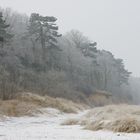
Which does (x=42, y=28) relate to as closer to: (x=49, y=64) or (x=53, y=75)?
(x=49, y=64)

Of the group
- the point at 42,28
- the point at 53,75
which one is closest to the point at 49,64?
the point at 42,28

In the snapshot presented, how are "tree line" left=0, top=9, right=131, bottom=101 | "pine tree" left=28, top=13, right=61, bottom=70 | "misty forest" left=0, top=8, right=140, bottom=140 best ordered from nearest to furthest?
"misty forest" left=0, top=8, right=140, bottom=140, "tree line" left=0, top=9, right=131, bottom=101, "pine tree" left=28, top=13, right=61, bottom=70

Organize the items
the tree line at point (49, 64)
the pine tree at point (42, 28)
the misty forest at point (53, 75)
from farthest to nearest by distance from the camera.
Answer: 1. the pine tree at point (42, 28)
2. the tree line at point (49, 64)
3. the misty forest at point (53, 75)

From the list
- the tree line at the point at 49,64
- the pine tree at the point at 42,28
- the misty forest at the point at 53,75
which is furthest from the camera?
the pine tree at the point at 42,28

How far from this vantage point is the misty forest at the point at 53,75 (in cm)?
2965

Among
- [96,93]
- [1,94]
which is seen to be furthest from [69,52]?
[1,94]

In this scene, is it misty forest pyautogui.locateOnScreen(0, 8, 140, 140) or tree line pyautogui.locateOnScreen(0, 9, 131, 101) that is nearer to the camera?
misty forest pyautogui.locateOnScreen(0, 8, 140, 140)

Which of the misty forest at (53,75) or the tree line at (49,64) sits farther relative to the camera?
the tree line at (49,64)

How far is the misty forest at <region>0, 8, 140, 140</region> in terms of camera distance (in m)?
29.6

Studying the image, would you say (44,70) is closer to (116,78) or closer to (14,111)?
(14,111)

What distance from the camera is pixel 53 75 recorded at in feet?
183

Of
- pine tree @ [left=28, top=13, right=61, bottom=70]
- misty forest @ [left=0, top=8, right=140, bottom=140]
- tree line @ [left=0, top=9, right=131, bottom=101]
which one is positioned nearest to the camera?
misty forest @ [left=0, top=8, right=140, bottom=140]

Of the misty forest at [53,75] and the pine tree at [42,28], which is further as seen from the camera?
the pine tree at [42,28]

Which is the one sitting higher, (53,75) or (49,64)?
(49,64)
